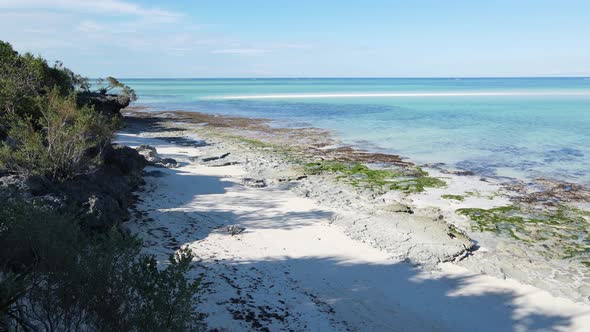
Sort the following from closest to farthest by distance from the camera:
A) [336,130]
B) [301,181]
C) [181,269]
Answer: [181,269] < [301,181] < [336,130]

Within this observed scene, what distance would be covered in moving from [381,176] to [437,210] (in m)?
5.25

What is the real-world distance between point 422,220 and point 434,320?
16.5ft

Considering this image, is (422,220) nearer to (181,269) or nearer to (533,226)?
(533,226)

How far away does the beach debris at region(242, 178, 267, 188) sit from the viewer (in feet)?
55.5

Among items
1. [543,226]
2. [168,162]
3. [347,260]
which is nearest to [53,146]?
[347,260]

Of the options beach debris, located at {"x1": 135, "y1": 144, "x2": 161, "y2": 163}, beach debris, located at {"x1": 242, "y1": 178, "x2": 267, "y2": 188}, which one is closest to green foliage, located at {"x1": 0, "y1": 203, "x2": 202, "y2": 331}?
beach debris, located at {"x1": 242, "y1": 178, "x2": 267, "y2": 188}

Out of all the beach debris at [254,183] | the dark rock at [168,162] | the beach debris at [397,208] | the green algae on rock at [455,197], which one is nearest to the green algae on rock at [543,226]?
the green algae on rock at [455,197]

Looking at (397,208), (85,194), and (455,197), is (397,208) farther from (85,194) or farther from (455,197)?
(85,194)

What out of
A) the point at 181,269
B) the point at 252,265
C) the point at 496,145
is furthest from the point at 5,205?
the point at 496,145

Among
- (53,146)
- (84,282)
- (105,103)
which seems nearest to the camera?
(84,282)

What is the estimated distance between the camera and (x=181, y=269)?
485 centimetres

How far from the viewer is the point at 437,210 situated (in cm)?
1419

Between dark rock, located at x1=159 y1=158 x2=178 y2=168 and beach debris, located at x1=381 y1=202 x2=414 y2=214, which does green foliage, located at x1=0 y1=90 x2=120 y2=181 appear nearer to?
dark rock, located at x1=159 y1=158 x2=178 y2=168

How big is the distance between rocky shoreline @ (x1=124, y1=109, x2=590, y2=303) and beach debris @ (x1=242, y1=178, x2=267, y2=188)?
43mm
